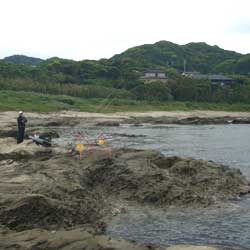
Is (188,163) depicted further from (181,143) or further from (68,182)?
(181,143)

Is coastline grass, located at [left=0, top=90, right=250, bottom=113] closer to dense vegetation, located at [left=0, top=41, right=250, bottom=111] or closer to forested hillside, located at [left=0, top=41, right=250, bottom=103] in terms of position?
dense vegetation, located at [left=0, top=41, right=250, bottom=111]

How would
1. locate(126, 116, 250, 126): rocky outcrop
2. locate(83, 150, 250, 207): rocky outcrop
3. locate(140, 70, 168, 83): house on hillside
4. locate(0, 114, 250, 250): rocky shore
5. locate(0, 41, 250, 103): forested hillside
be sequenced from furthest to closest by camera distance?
locate(140, 70, 168, 83): house on hillside < locate(0, 41, 250, 103): forested hillside < locate(126, 116, 250, 126): rocky outcrop < locate(83, 150, 250, 207): rocky outcrop < locate(0, 114, 250, 250): rocky shore

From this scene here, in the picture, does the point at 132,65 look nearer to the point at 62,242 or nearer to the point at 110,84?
the point at 110,84

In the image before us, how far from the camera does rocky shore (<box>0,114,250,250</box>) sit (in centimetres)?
1065

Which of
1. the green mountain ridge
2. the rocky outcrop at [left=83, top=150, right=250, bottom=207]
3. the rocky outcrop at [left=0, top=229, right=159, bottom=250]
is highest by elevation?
the green mountain ridge

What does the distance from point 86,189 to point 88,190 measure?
0.77 ft

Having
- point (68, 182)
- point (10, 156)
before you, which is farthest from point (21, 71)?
point (68, 182)

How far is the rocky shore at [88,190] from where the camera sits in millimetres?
10655

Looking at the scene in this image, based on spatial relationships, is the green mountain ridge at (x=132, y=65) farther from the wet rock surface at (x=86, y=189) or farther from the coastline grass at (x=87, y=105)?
the wet rock surface at (x=86, y=189)

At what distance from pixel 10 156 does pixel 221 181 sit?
9940 mm

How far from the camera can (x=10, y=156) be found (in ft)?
73.7

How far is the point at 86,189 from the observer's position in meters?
17.0

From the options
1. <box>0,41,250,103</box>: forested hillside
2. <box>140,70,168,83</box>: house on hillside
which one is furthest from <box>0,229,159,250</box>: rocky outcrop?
<box>140,70,168,83</box>: house on hillside

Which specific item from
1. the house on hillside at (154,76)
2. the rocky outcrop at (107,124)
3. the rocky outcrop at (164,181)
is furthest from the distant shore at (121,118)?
the rocky outcrop at (164,181)
